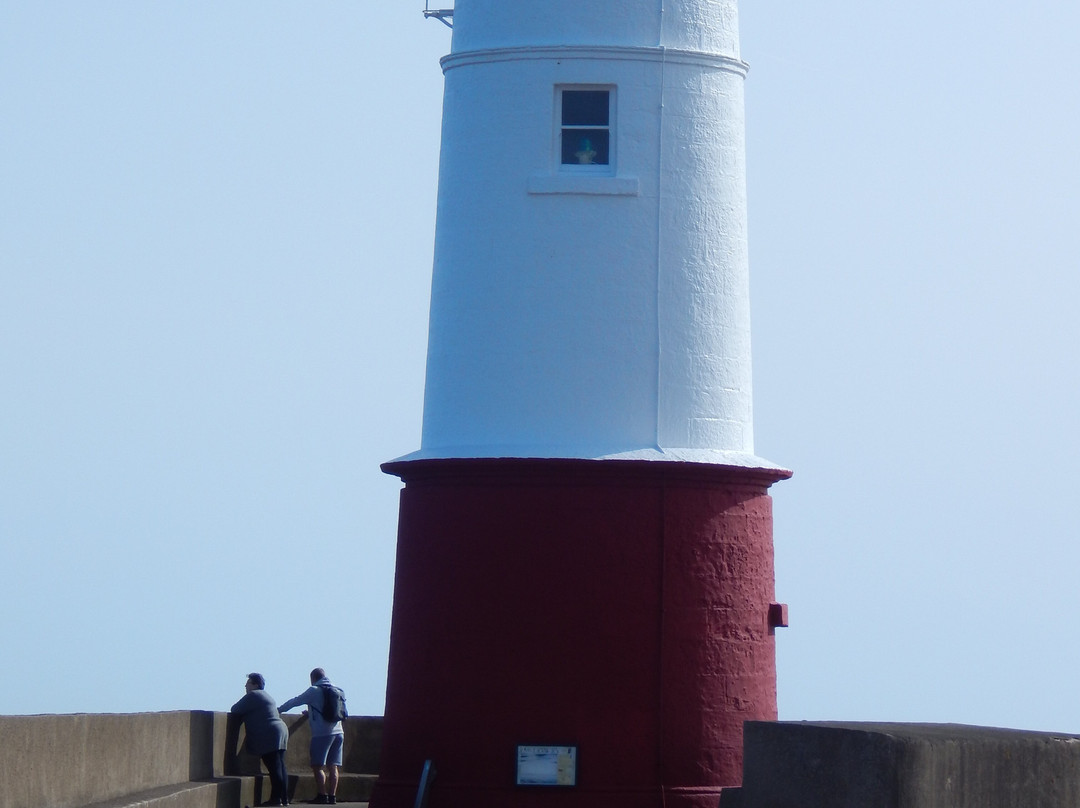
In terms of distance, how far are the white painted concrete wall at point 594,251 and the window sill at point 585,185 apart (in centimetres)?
1

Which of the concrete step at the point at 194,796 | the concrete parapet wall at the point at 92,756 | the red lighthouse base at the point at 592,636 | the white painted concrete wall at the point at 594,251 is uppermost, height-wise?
the white painted concrete wall at the point at 594,251

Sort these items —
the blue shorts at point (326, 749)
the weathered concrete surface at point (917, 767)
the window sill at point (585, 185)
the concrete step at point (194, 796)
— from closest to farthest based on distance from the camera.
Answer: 1. the weathered concrete surface at point (917, 767)
2. the concrete step at point (194, 796)
3. the window sill at point (585, 185)
4. the blue shorts at point (326, 749)

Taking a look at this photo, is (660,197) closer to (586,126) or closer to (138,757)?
(586,126)

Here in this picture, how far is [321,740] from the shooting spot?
57.9ft

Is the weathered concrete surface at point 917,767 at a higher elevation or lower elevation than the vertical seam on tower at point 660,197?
lower

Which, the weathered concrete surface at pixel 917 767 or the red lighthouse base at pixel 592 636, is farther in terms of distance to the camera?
the red lighthouse base at pixel 592 636

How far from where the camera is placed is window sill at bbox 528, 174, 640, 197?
1477 centimetres

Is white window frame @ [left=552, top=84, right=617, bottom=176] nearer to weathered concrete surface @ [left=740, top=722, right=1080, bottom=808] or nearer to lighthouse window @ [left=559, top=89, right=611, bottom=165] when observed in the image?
lighthouse window @ [left=559, top=89, right=611, bottom=165]

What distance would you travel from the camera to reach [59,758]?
12.0m

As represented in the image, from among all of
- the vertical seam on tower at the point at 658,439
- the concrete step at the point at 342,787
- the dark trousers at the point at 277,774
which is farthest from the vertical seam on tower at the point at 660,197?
the concrete step at the point at 342,787

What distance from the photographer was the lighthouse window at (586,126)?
15.0 metres

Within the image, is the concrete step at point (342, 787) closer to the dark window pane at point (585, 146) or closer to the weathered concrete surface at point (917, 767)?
the dark window pane at point (585, 146)

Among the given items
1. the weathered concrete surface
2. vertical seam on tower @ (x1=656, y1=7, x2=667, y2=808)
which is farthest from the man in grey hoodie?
the weathered concrete surface

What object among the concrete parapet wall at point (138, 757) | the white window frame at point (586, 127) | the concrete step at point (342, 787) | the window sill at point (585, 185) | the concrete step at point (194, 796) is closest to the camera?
the concrete parapet wall at point (138, 757)
